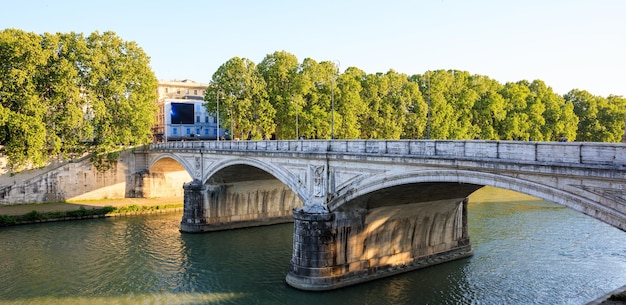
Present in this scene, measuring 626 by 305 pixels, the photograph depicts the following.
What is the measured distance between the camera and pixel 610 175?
1228 cm

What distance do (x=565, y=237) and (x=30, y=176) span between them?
44.5 m

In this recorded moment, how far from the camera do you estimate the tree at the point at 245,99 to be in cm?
5062

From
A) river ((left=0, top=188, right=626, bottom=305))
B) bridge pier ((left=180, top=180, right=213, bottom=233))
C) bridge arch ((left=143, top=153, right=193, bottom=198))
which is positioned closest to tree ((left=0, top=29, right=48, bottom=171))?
river ((left=0, top=188, right=626, bottom=305))

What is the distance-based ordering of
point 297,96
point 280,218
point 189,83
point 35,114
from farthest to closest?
point 189,83
point 297,96
point 35,114
point 280,218

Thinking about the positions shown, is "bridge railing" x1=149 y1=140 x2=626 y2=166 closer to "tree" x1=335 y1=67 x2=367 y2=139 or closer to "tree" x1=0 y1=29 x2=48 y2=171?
"tree" x1=335 y1=67 x2=367 y2=139

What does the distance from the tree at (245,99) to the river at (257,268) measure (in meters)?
17.0

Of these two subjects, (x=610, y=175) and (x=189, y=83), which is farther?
(x=189, y=83)

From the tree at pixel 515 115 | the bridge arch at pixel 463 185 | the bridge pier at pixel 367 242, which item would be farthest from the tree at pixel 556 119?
the bridge arch at pixel 463 185

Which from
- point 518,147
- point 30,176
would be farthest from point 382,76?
point 518,147

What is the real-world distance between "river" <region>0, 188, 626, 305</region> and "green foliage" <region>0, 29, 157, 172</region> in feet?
31.6

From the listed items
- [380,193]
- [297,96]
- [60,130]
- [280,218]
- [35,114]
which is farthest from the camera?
[297,96]

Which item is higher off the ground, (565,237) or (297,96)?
(297,96)

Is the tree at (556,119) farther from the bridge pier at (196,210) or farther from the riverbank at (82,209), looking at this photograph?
the riverbank at (82,209)

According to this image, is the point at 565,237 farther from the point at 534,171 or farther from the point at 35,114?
the point at 35,114
